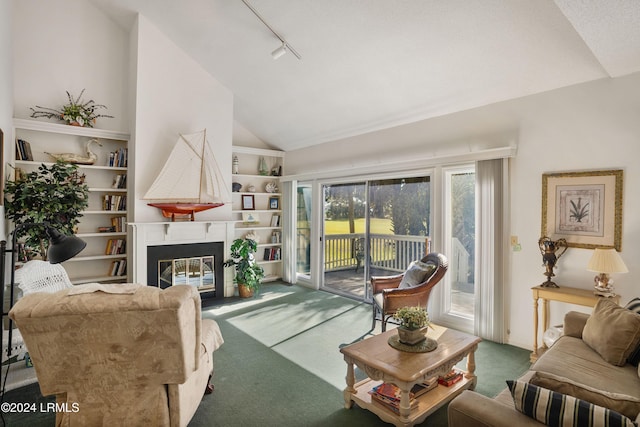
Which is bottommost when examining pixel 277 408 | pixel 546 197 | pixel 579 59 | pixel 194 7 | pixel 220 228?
pixel 277 408

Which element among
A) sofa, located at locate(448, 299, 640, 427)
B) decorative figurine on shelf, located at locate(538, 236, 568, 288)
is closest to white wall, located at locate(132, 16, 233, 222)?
decorative figurine on shelf, located at locate(538, 236, 568, 288)

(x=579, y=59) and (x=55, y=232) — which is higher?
(x=579, y=59)

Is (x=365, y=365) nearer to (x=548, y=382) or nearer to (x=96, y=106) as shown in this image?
(x=548, y=382)

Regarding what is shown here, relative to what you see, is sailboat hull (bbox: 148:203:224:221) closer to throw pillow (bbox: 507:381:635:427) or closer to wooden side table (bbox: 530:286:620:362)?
wooden side table (bbox: 530:286:620:362)

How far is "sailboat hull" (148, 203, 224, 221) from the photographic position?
15.1 ft

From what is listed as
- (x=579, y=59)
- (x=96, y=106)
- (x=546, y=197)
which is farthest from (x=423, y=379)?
(x=96, y=106)

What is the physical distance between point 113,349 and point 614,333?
2.94 m

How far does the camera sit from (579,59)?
2.88 m

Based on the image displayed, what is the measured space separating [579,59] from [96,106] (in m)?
5.72

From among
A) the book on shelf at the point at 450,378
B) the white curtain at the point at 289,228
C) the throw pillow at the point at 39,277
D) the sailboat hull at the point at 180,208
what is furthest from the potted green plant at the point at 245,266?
the book on shelf at the point at 450,378

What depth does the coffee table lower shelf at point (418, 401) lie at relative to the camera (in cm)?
214

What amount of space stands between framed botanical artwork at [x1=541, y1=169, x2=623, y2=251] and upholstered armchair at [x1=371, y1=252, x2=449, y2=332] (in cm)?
106

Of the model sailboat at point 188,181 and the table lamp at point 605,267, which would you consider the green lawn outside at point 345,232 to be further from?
the table lamp at point 605,267

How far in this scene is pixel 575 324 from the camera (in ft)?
8.55
